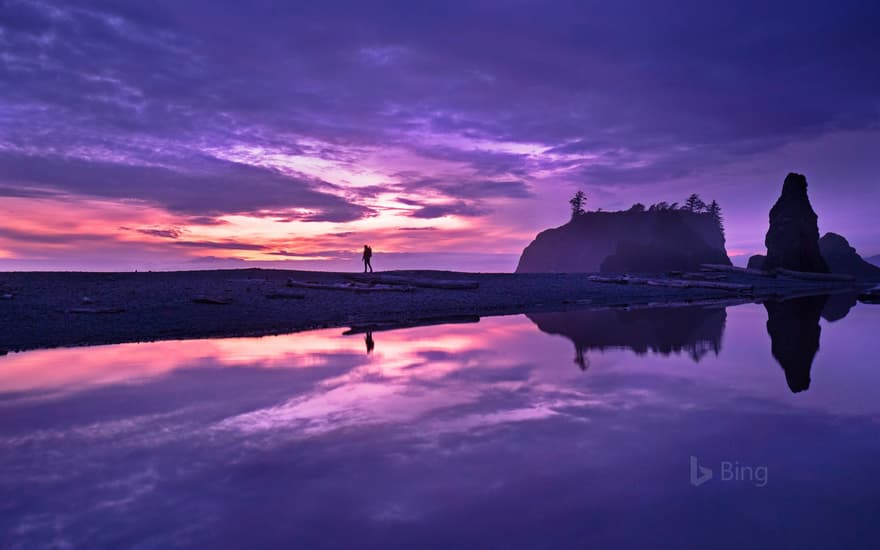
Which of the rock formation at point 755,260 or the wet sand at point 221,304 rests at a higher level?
the rock formation at point 755,260

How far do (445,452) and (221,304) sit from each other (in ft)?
57.2

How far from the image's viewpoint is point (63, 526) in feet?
13.3

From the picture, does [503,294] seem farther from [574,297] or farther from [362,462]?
[362,462]

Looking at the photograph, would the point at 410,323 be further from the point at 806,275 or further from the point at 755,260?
the point at 755,260

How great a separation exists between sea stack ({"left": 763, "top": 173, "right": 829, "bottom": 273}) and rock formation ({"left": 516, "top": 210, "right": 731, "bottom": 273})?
1291 cm

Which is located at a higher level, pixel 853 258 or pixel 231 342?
pixel 853 258

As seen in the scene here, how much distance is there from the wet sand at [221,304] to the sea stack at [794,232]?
94.5ft

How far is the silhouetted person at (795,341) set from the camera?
9227mm

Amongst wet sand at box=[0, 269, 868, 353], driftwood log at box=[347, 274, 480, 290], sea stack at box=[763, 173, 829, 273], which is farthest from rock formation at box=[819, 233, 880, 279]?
driftwood log at box=[347, 274, 480, 290]

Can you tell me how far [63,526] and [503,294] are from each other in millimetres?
26469

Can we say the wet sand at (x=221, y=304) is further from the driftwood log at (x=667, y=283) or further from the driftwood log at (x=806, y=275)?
the driftwood log at (x=806, y=275)

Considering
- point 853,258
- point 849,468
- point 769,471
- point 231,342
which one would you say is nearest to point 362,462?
point 769,471

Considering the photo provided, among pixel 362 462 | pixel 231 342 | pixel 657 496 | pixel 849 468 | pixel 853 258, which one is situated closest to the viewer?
pixel 657 496

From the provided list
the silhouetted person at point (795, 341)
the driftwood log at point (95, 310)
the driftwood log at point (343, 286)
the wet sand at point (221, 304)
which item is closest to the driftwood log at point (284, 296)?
the wet sand at point (221, 304)
